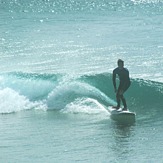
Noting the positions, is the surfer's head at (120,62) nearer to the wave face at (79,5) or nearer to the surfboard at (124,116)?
the surfboard at (124,116)

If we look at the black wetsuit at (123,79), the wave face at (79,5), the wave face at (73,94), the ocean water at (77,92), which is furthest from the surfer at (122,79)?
the wave face at (79,5)

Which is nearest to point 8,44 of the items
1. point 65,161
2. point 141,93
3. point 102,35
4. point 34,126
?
point 102,35

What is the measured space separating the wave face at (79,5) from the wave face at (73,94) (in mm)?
31983

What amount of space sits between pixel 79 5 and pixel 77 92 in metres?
40.4

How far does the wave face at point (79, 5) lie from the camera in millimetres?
57656

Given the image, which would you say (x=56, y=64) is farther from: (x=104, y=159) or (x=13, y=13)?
(x=13, y=13)

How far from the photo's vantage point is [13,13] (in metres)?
54.6

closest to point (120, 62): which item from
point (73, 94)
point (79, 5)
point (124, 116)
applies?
point (124, 116)

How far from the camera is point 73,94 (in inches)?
894

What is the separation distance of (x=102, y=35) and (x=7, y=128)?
2028 cm

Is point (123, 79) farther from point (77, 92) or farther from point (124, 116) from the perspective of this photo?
point (77, 92)

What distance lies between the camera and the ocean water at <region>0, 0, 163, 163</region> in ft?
54.9

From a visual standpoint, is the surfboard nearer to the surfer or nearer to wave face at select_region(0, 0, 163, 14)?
the surfer

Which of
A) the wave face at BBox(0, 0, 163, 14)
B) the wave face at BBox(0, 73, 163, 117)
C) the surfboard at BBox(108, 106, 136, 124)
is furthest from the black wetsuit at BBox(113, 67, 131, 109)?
the wave face at BBox(0, 0, 163, 14)
